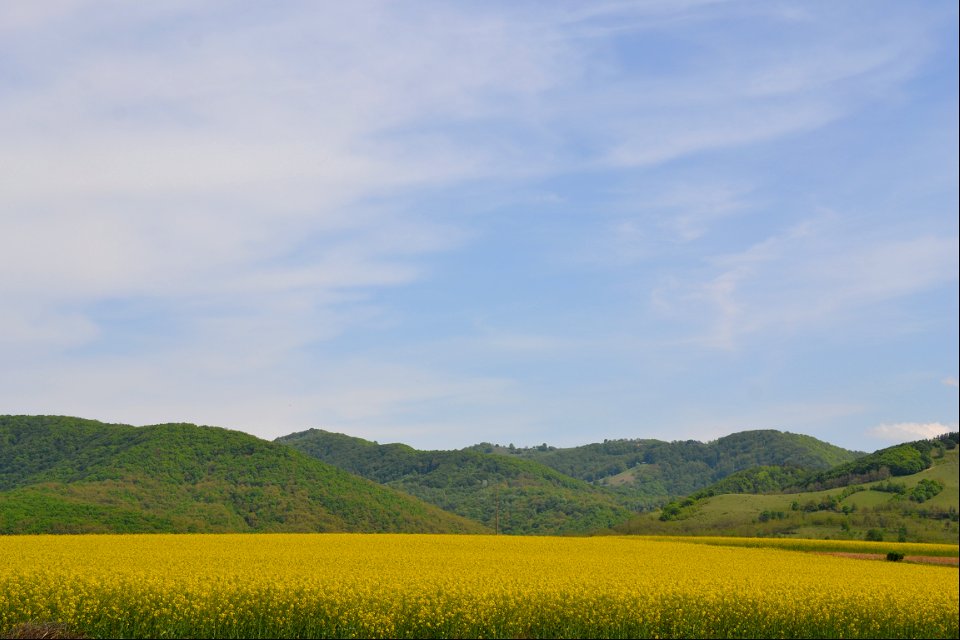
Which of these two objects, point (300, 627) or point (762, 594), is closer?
point (300, 627)

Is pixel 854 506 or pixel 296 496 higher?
pixel 854 506

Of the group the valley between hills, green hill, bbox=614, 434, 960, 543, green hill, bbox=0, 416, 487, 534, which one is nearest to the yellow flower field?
green hill, bbox=614, 434, 960, 543

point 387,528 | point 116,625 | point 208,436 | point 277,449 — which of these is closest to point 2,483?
point 208,436

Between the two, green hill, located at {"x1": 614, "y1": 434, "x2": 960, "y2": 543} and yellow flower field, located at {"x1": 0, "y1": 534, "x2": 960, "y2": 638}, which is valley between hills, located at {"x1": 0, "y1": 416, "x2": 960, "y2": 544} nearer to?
green hill, located at {"x1": 614, "y1": 434, "x2": 960, "y2": 543}

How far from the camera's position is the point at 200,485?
162750mm

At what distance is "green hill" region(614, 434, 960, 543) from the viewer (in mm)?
105312

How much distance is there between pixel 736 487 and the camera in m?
187

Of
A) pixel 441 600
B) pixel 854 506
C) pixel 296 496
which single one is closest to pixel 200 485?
pixel 296 496

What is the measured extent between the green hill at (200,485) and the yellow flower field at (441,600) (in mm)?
84226

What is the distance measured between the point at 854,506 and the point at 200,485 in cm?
11501

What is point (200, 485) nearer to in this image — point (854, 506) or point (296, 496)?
point (296, 496)

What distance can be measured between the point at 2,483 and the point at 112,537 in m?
153

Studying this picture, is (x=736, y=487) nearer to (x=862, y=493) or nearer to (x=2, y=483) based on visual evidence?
(x=862, y=493)

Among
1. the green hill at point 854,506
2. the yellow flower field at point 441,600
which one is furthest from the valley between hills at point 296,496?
the yellow flower field at point 441,600
